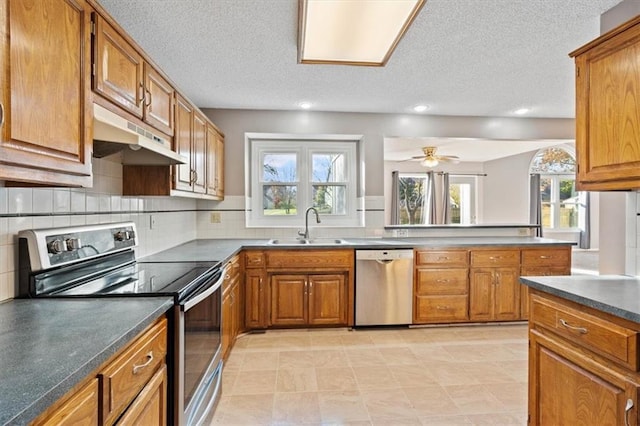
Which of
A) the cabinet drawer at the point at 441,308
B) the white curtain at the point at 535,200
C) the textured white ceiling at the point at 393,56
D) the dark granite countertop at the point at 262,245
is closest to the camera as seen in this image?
the textured white ceiling at the point at 393,56

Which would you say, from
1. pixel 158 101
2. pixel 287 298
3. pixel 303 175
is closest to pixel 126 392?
pixel 158 101

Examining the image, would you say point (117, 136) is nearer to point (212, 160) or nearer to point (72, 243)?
point (72, 243)

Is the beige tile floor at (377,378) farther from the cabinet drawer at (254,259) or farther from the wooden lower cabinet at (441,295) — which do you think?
the cabinet drawer at (254,259)

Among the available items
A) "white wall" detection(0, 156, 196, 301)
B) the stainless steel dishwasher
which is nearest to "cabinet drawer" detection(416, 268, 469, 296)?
the stainless steel dishwasher

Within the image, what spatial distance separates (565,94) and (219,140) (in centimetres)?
351

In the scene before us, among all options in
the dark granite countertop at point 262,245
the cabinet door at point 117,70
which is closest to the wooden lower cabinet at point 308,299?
the dark granite countertop at point 262,245

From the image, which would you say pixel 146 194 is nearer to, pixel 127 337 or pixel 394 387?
pixel 127 337

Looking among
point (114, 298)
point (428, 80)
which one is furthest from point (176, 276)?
point (428, 80)

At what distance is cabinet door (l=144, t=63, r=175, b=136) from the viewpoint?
6.22ft

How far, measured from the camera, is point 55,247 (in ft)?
4.97

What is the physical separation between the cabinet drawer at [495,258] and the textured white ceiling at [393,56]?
157cm

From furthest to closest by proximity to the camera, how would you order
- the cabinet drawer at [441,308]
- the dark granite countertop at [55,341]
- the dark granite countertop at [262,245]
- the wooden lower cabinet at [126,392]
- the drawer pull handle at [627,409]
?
the cabinet drawer at [441,308]
the dark granite countertop at [262,245]
the drawer pull handle at [627,409]
the wooden lower cabinet at [126,392]
the dark granite countertop at [55,341]

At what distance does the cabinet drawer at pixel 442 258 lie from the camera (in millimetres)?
3426

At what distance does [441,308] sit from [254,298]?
1882 mm
